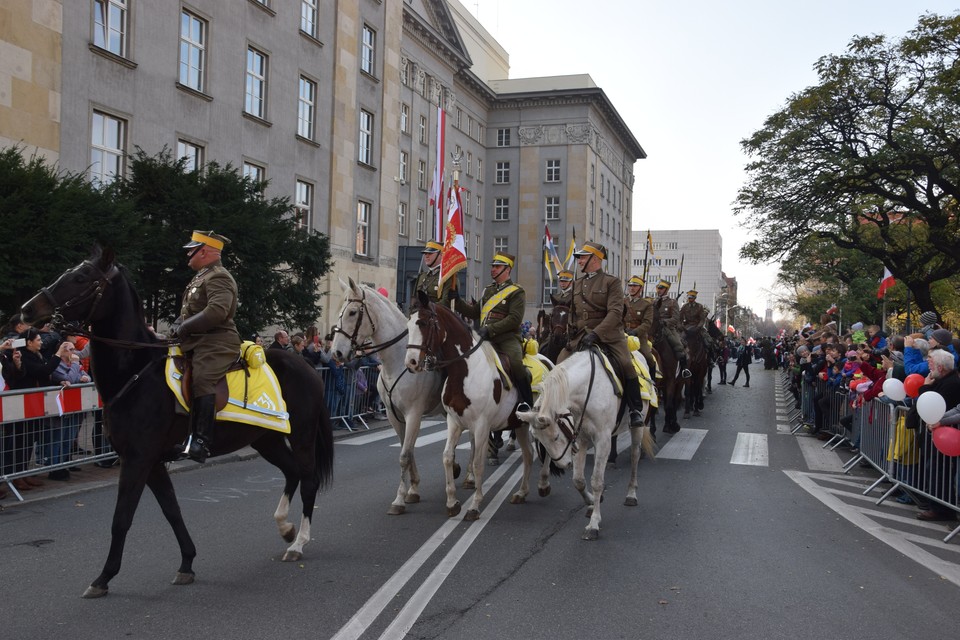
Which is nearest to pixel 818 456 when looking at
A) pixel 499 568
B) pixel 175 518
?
pixel 499 568

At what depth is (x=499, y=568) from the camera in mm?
6230

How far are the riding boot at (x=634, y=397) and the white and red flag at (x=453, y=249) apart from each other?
95.9 inches

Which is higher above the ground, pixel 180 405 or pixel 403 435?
pixel 180 405

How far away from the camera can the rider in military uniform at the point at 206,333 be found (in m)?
5.93

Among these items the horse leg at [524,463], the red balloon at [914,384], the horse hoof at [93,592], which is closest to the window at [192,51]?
the horse leg at [524,463]

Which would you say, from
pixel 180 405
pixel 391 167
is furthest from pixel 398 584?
pixel 391 167

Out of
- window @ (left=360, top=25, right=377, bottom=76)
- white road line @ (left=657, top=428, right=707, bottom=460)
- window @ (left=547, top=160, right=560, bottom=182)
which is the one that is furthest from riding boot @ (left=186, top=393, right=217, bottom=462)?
window @ (left=547, top=160, right=560, bottom=182)

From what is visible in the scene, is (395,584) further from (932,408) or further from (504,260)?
(932,408)

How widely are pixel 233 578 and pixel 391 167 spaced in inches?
1200

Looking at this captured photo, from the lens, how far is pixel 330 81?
1182 inches

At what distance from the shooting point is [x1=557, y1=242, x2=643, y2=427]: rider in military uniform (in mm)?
8477

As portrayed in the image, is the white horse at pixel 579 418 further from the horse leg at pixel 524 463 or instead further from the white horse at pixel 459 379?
the horse leg at pixel 524 463

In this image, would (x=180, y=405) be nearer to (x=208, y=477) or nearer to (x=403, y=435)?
(x=403, y=435)

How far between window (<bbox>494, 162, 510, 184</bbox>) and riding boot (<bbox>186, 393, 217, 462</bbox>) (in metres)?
60.0
